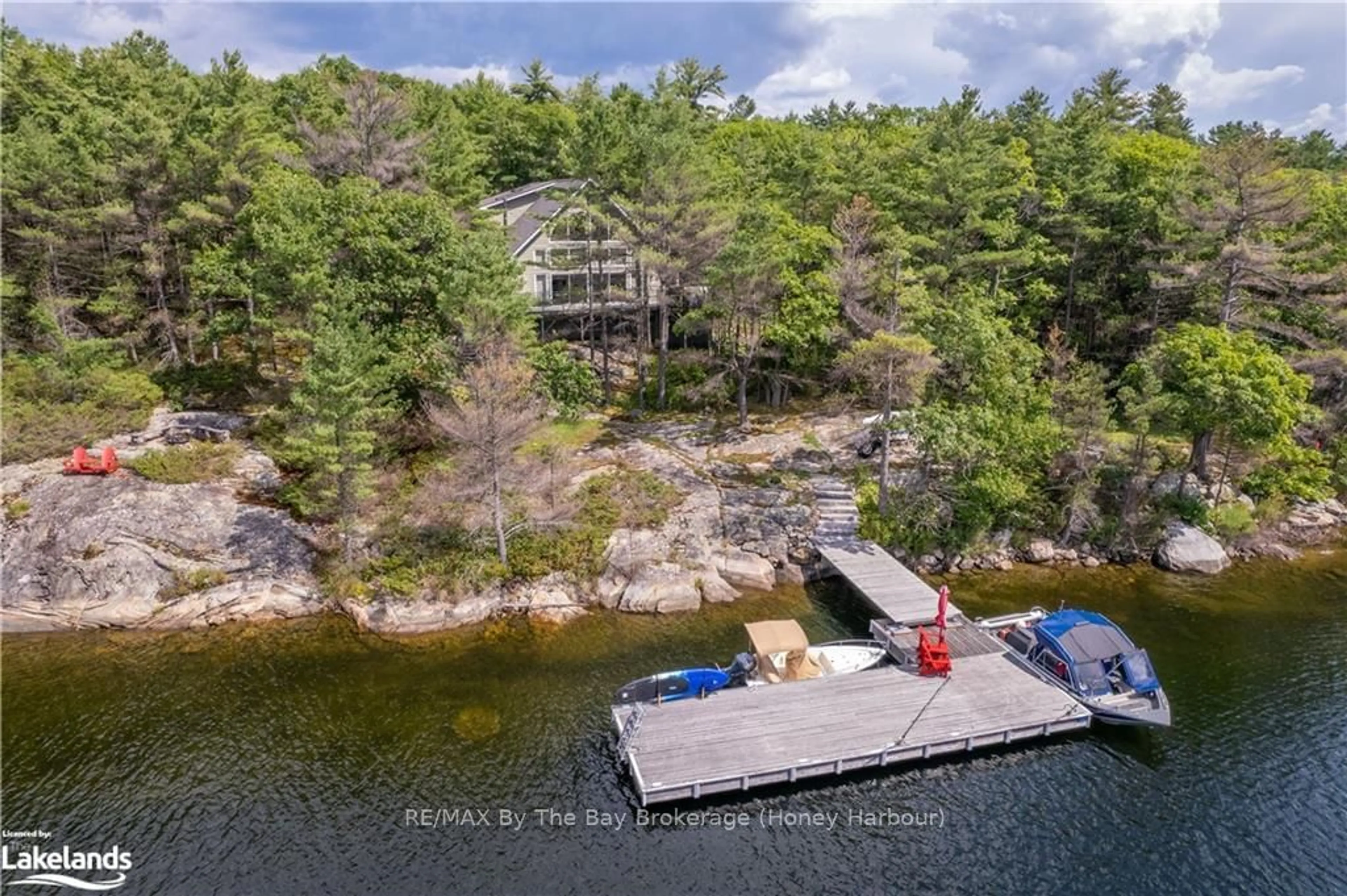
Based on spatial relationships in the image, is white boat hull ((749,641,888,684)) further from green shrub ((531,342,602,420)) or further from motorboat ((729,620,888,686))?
green shrub ((531,342,602,420))

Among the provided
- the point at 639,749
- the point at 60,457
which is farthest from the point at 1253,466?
the point at 60,457

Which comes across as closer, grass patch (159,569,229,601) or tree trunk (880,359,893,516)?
grass patch (159,569,229,601)

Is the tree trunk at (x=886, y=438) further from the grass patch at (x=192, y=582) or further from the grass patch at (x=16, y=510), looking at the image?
the grass patch at (x=16, y=510)

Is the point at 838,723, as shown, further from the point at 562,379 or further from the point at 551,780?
the point at 562,379

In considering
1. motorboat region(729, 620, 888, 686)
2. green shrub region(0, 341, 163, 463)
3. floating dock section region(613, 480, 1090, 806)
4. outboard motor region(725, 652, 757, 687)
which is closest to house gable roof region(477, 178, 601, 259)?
green shrub region(0, 341, 163, 463)

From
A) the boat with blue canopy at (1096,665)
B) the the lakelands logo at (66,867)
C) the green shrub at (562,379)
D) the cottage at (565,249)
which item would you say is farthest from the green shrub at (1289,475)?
the the lakelands logo at (66,867)

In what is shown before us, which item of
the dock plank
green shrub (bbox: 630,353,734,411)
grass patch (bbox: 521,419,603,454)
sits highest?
green shrub (bbox: 630,353,734,411)

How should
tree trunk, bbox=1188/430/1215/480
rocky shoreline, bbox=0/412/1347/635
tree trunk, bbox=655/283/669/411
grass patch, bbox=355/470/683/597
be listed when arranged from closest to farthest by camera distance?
1. rocky shoreline, bbox=0/412/1347/635
2. grass patch, bbox=355/470/683/597
3. tree trunk, bbox=1188/430/1215/480
4. tree trunk, bbox=655/283/669/411
